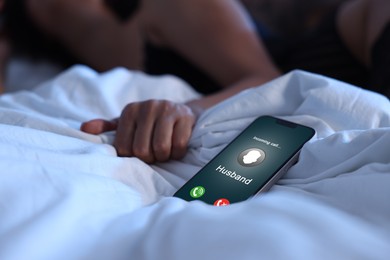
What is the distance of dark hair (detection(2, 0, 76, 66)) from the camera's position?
1150 millimetres

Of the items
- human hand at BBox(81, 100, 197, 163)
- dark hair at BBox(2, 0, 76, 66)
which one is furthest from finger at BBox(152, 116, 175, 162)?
dark hair at BBox(2, 0, 76, 66)

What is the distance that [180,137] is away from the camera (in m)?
0.48

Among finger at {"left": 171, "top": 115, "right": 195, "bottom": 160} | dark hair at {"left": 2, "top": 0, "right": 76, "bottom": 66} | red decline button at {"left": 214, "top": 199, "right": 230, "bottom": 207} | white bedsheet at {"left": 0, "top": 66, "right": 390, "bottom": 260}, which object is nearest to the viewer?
white bedsheet at {"left": 0, "top": 66, "right": 390, "bottom": 260}

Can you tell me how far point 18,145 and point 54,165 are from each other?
0.04 meters

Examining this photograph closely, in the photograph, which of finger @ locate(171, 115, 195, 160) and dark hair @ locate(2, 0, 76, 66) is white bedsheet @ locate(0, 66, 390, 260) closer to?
finger @ locate(171, 115, 195, 160)

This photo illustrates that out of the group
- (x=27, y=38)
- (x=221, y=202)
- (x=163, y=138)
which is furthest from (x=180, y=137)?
(x=27, y=38)

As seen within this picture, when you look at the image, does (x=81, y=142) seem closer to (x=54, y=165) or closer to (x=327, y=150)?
(x=54, y=165)

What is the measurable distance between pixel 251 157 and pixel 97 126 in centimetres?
21

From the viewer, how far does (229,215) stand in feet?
0.94

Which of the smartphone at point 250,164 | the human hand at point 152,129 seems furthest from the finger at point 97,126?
the smartphone at point 250,164

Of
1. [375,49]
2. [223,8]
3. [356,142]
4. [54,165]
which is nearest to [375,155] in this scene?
[356,142]

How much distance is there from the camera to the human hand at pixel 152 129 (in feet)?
1.56

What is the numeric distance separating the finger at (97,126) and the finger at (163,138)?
0.23 ft

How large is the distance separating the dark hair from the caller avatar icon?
2.82 ft
